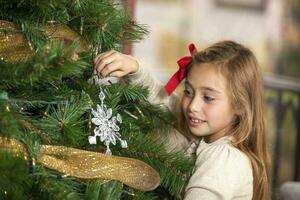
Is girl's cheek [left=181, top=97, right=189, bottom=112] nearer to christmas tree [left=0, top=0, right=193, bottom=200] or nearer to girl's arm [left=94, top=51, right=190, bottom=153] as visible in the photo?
girl's arm [left=94, top=51, right=190, bottom=153]

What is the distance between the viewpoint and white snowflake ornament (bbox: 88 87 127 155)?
828 millimetres

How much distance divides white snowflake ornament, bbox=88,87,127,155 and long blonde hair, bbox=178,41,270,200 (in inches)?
11.6

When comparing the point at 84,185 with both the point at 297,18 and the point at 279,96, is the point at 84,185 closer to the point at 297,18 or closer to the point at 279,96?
the point at 279,96

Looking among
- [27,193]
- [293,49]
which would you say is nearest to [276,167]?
[293,49]

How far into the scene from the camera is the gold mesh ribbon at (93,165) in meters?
0.74

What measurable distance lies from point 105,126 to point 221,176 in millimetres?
248

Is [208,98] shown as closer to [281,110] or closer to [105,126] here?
[105,126]

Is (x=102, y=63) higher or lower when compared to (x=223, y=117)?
higher

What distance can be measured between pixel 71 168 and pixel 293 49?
257 cm

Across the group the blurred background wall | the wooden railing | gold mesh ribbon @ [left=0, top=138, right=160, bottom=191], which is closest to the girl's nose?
gold mesh ribbon @ [left=0, top=138, right=160, bottom=191]

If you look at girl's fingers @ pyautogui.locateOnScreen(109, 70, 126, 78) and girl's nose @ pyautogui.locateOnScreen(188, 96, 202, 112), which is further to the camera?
girl's nose @ pyautogui.locateOnScreen(188, 96, 202, 112)

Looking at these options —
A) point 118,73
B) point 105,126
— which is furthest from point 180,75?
point 105,126

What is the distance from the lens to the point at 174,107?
1.21 metres

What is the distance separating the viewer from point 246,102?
1.11 meters
